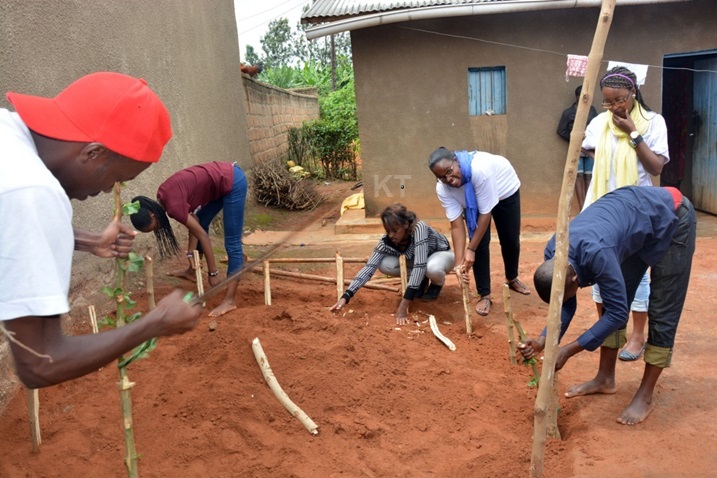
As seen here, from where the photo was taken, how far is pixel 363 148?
8664 millimetres

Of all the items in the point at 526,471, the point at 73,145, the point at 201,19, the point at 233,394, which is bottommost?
the point at 526,471

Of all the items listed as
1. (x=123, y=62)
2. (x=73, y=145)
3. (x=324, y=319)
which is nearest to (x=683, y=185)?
(x=324, y=319)

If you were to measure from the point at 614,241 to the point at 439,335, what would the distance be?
6.44 ft

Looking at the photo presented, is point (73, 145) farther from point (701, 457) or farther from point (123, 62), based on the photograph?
point (123, 62)

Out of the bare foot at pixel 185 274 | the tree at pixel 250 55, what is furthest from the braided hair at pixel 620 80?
the tree at pixel 250 55

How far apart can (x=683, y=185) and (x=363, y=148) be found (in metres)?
5.05

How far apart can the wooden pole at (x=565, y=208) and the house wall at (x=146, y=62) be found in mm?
3418

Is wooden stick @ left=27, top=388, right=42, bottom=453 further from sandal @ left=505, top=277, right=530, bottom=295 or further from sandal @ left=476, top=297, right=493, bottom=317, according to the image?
sandal @ left=505, top=277, right=530, bottom=295

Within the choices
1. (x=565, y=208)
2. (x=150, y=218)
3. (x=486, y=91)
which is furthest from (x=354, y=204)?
(x=565, y=208)

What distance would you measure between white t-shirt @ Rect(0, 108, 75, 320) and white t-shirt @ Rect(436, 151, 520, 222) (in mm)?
3734

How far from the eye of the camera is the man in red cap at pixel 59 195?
4.55 ft

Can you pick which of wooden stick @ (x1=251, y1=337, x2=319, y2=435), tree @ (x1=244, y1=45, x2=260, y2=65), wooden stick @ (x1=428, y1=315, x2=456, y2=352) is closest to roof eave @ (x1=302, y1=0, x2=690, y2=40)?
wooden stick @ (x1=428, y1=315, x2=456, y2=352)

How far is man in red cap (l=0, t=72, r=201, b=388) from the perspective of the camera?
139 centimetres

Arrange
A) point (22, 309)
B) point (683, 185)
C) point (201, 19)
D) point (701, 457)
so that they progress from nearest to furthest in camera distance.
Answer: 1. point (22, 309)
2. point (701, 457)
3. point (201, 19)
4. point (683, 185)
